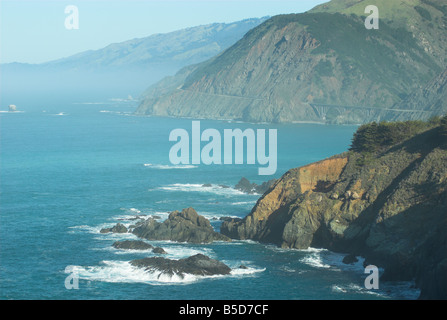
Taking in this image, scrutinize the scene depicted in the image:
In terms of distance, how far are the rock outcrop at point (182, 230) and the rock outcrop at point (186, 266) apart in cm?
1281

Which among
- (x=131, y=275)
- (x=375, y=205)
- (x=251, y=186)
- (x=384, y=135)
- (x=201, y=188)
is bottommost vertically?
(x=131, y=275)

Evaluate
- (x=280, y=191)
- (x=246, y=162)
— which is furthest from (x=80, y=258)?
(x=246, y=162)

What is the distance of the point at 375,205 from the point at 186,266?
85.5 feet

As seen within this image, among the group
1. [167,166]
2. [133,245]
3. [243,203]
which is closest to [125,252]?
[133,245]

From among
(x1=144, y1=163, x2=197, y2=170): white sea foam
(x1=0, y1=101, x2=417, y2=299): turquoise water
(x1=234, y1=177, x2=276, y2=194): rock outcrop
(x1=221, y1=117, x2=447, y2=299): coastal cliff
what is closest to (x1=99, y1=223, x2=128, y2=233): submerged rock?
Result: (x1=0, y1=101, x2=417, y2=299): turquoise water

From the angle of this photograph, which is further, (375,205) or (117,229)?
(117,229)

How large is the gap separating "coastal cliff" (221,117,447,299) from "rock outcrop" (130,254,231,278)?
1341 centimetres

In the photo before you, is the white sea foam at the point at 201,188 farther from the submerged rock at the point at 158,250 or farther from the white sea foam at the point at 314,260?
the white sea foam at the point at 314,260

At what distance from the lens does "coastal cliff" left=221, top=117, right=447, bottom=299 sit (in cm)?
8294

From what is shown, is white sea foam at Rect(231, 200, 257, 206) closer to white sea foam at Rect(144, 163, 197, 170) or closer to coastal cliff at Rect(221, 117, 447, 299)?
coastal cliff at Rect(221, 117, 447, 299)

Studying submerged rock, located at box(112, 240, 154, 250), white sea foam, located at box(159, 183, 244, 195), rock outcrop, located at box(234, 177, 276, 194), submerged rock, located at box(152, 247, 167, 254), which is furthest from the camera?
white sea foam, located at box(159, 183, 244, 195)

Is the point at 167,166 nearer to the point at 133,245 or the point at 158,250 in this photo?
the point at 133,245

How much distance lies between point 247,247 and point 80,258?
21608mm

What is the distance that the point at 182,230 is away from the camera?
4055 inches
